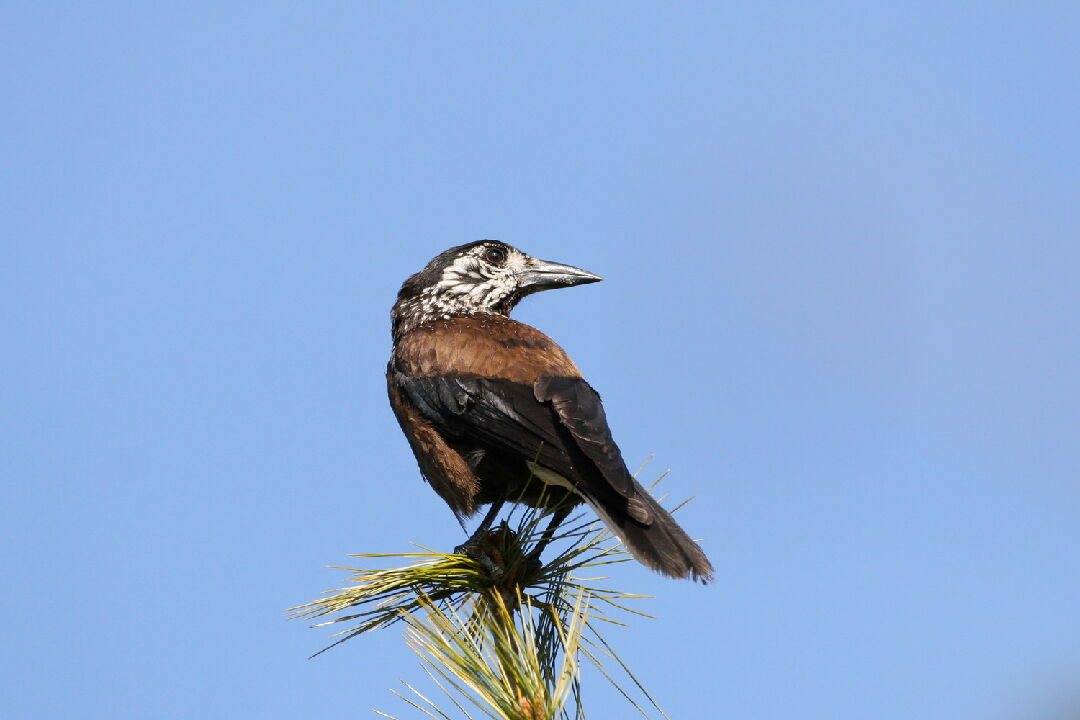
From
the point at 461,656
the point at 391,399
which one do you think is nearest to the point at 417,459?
the point at 391,399

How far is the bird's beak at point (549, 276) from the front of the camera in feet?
21.4

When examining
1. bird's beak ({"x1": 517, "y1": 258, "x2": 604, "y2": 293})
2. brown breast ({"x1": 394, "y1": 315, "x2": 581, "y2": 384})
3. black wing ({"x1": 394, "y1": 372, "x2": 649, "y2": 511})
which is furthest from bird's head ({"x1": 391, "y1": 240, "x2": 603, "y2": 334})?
black wing ({"x1": 394, "y1": 372, "x2": 649, "y2": 511})

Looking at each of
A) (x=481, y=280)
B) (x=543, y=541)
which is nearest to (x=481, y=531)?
(x=543, y=541)

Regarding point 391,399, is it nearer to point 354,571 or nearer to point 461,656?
point 354,571

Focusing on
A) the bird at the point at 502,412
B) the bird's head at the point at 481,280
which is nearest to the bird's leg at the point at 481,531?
the bird at the point at 502,412

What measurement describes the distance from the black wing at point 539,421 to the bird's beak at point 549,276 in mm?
1359

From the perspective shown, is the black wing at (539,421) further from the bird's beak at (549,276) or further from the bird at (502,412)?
the bird's beak at (549,276)

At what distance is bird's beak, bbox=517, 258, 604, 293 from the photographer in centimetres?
652

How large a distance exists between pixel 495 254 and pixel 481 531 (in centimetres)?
253

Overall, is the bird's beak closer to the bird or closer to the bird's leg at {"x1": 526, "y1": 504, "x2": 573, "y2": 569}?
the bird

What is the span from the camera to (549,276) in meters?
6.57

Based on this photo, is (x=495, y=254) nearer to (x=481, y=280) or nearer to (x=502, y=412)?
(x=481, y=280)

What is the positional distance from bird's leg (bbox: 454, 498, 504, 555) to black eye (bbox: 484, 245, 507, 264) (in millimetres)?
1781

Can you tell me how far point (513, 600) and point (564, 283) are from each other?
2800 millimetres
